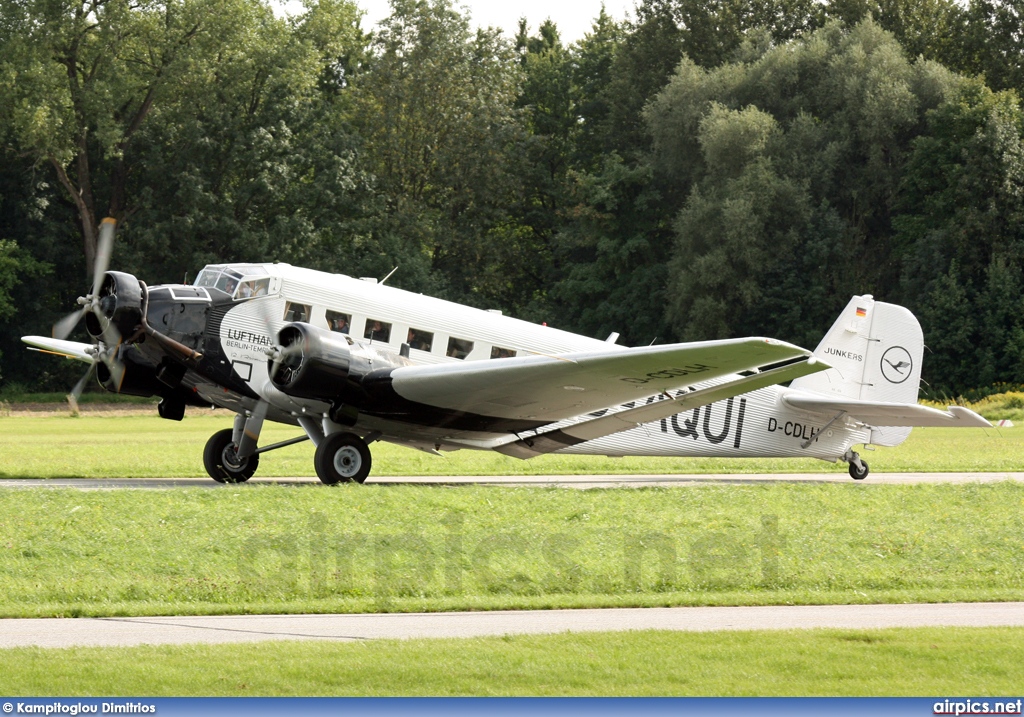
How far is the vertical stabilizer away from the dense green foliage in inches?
1311

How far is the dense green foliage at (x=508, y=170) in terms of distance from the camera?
5547 cm

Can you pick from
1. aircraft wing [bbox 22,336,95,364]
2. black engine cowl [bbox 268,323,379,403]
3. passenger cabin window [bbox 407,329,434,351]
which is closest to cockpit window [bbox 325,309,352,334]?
passenger cabin window [bbox 407,329,434,351]

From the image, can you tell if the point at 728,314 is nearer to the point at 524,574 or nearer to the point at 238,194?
the point at 238,194

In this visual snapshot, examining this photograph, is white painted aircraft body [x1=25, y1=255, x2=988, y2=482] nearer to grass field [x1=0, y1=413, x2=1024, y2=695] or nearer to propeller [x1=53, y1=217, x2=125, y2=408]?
propeller [x1=53, y1=217, x2=125, y2=408]

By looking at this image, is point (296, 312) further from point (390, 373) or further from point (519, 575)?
point (519, 575)

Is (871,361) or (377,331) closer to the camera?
(377,331)

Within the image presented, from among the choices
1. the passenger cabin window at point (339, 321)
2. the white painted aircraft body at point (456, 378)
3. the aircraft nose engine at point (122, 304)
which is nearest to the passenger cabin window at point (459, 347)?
the white painted aircraft body at point (456, 378)

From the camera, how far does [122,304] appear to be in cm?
1777

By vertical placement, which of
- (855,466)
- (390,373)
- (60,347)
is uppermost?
(390,373)

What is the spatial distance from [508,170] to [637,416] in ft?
160

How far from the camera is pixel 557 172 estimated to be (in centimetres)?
7125

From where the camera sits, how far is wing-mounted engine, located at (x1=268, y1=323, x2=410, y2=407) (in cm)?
1736

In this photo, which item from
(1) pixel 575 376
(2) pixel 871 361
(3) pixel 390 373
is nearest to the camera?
(1) pixel 575 376

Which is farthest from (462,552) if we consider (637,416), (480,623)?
(637,416)
